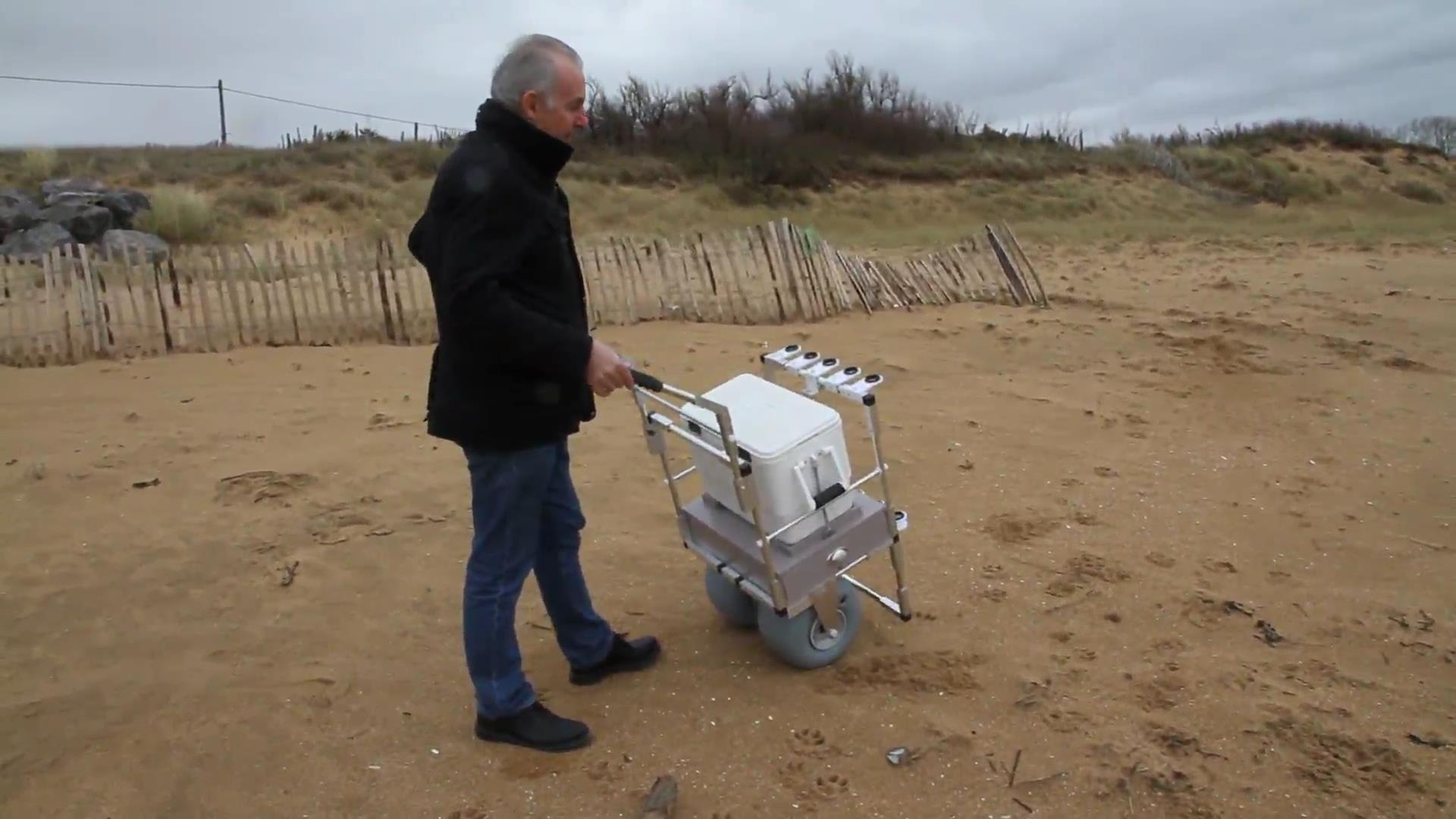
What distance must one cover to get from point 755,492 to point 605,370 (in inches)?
24.0

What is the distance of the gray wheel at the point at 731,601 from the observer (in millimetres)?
3354

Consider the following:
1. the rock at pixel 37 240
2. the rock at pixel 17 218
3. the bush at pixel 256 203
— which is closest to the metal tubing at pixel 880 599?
the rock at pixel 37 240

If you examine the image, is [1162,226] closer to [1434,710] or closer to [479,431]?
[1434,710]

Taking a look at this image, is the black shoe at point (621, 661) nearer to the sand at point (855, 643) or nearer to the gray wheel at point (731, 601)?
the sand at point (855, 643)

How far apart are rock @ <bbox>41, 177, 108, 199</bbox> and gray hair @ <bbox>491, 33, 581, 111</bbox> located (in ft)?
56.3

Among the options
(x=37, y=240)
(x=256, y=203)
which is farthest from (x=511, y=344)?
(x=256, y=203)

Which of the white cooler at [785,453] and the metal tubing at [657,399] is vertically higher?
the metal tubing at [657,399]

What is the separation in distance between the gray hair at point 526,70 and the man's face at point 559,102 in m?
0.01

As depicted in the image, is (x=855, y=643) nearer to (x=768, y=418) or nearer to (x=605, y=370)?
(x=768, y=418)

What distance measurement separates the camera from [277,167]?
20.6m

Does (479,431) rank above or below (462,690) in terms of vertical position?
above

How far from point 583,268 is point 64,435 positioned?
3.99 m

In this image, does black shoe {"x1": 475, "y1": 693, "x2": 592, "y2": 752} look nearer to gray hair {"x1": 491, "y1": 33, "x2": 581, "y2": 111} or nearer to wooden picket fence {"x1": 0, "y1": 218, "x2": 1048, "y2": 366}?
gray hair {"x1": 491, "y1": 33, "x2": 581, "y2": 111}

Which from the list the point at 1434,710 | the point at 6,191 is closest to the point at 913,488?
the point at 1434,710
